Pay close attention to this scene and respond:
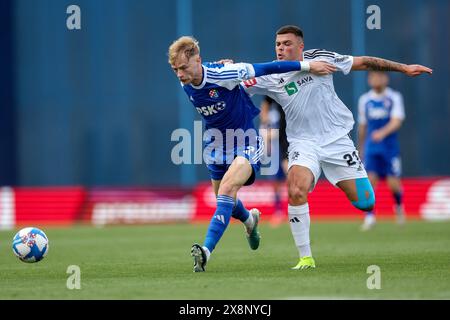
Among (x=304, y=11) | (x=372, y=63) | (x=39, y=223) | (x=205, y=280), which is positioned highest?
(x=304, y=11)

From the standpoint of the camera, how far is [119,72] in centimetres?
2595

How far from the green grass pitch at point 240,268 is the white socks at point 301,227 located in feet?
0.87

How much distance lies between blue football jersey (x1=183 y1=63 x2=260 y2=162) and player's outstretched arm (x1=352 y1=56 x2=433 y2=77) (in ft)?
4.18

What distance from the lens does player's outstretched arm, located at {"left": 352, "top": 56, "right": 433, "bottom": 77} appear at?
970 cm

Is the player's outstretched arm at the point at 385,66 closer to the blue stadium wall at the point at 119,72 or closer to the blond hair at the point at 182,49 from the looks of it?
the blond hair at the point at 182,49

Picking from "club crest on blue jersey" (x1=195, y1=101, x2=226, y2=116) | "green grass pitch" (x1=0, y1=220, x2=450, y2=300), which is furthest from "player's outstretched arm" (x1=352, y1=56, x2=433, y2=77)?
"green grass pitch" (x1=0, y1=220, x2=450, y2=300)

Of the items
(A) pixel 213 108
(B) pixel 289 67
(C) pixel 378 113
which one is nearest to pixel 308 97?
(B) pixel 289 67

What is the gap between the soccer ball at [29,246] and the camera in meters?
9.99

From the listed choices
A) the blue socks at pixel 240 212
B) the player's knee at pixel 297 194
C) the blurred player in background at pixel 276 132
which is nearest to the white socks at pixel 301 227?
the player's knee at pixel 297 194

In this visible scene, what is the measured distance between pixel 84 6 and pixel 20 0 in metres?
1.95

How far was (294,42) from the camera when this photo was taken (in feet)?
33.0

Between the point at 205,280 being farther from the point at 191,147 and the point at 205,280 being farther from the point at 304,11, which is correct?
the point at 304,11
